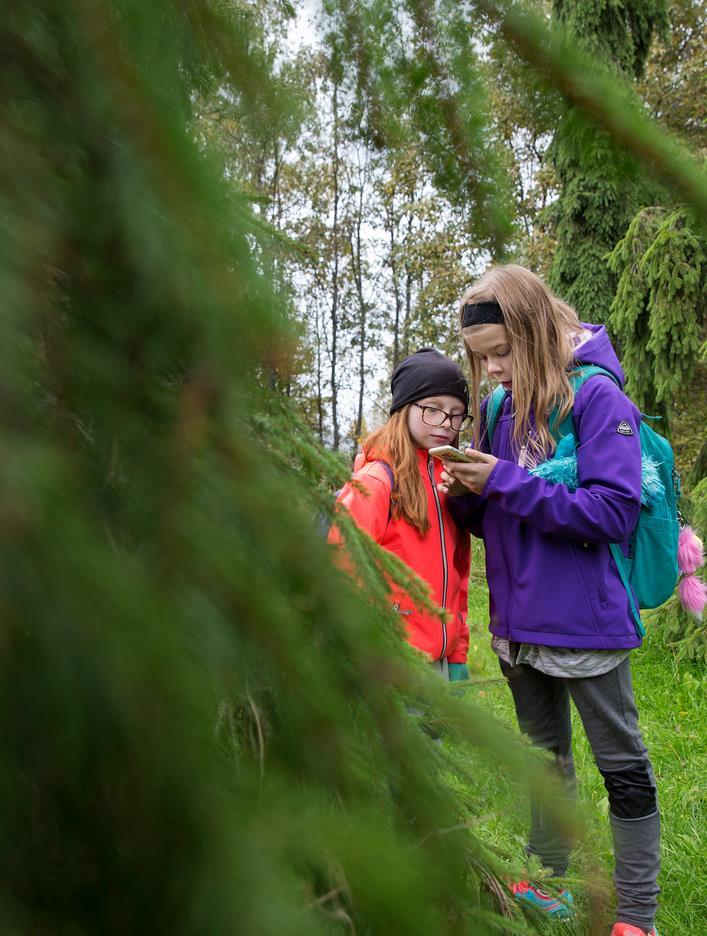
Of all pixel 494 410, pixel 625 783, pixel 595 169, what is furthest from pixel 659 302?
pixel 595 169

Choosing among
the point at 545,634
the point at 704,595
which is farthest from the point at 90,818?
the point at 704,595

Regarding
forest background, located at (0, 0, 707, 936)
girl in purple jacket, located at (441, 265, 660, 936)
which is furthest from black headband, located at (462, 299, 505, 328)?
forest background, located at (0, 0, 707, 936)

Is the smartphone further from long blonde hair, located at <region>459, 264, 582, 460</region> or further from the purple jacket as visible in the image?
long blonde hair, located at <region>459, 264, 582, 460</region>

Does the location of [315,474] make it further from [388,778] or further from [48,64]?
[48,64]

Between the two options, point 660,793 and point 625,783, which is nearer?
point 625,783

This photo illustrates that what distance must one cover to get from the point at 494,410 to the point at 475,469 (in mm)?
344

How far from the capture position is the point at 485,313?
1.95m

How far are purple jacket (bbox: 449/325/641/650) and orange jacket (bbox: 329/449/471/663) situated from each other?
220 mm

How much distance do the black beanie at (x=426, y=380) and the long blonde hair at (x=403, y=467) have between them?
0.13 feet

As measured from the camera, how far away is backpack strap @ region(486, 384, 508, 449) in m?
2.11

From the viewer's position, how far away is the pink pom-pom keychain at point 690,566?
2297 millimetres

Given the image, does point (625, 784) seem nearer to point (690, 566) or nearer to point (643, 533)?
point (643, 533)

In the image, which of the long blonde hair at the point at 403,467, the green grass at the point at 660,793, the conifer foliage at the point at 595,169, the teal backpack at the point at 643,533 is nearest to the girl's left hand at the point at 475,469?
the teal backpack at the point at 643,533

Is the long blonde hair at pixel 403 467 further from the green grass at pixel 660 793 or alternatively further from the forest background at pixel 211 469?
the forest background at pixel 211 469
